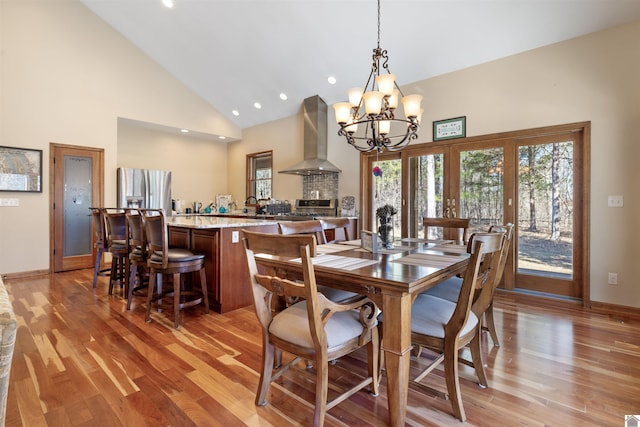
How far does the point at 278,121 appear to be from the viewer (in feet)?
21.4

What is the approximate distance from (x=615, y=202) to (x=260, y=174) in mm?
5850

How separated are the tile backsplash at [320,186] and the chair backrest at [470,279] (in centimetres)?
413

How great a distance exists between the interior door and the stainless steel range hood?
3.19 meters

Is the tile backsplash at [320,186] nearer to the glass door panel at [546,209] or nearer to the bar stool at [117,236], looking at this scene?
the glass door panel at [546,209]

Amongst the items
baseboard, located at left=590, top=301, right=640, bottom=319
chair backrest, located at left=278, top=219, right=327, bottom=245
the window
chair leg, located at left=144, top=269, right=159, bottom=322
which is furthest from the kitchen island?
the window

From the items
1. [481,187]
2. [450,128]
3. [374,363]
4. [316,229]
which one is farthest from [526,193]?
[374,363]

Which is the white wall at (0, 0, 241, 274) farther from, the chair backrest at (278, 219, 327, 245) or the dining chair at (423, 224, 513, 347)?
the dining chair at (423, 224, 513, 347)

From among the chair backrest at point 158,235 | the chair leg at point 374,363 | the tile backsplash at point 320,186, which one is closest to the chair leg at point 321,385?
the chair leg at point 374,363

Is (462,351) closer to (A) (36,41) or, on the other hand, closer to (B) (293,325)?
(B) (293,325)

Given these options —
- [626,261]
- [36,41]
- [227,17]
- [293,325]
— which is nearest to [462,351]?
[293,325]

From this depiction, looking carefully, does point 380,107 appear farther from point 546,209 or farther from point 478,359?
point 546,209

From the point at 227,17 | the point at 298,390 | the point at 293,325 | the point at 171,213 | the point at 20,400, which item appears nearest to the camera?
the point at 293,325

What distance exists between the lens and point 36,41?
15.1 feet

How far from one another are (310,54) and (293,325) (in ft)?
13.8
